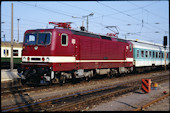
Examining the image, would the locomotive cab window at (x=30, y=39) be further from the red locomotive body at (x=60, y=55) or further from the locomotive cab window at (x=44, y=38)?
the locomotive cab window at (x=44, y=38)

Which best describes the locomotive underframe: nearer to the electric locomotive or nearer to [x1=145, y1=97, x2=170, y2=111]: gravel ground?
[x1=145, y1=97, x2=170, y2=111]: gravel ground

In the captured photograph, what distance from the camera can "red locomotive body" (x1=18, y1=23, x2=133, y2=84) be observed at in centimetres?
1316

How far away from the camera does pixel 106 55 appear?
61.1 ft

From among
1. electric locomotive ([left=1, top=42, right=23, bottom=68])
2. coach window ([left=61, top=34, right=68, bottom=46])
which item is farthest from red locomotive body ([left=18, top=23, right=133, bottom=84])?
electric locomotive ([left=1, top=42, right=23, bottom=68])

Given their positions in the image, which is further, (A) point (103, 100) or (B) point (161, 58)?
(B) point (161, 58)

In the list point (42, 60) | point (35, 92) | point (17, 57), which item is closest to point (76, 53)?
point (42, 60)

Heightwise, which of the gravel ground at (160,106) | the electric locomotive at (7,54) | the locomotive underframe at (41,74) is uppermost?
the electric locomotive at (7,54)

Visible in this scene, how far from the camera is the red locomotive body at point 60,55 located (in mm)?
13164

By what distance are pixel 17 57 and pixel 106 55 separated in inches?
637

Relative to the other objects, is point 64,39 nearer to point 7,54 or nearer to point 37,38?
point 37,38

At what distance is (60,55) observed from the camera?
13586 millimetres

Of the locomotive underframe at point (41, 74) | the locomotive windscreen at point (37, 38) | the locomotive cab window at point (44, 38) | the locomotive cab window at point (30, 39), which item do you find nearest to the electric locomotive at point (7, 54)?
the locomotive underframe at point (41, 74)

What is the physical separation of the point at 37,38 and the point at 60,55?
1.95 meters

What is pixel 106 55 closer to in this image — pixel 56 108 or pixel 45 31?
pixel 45 31
